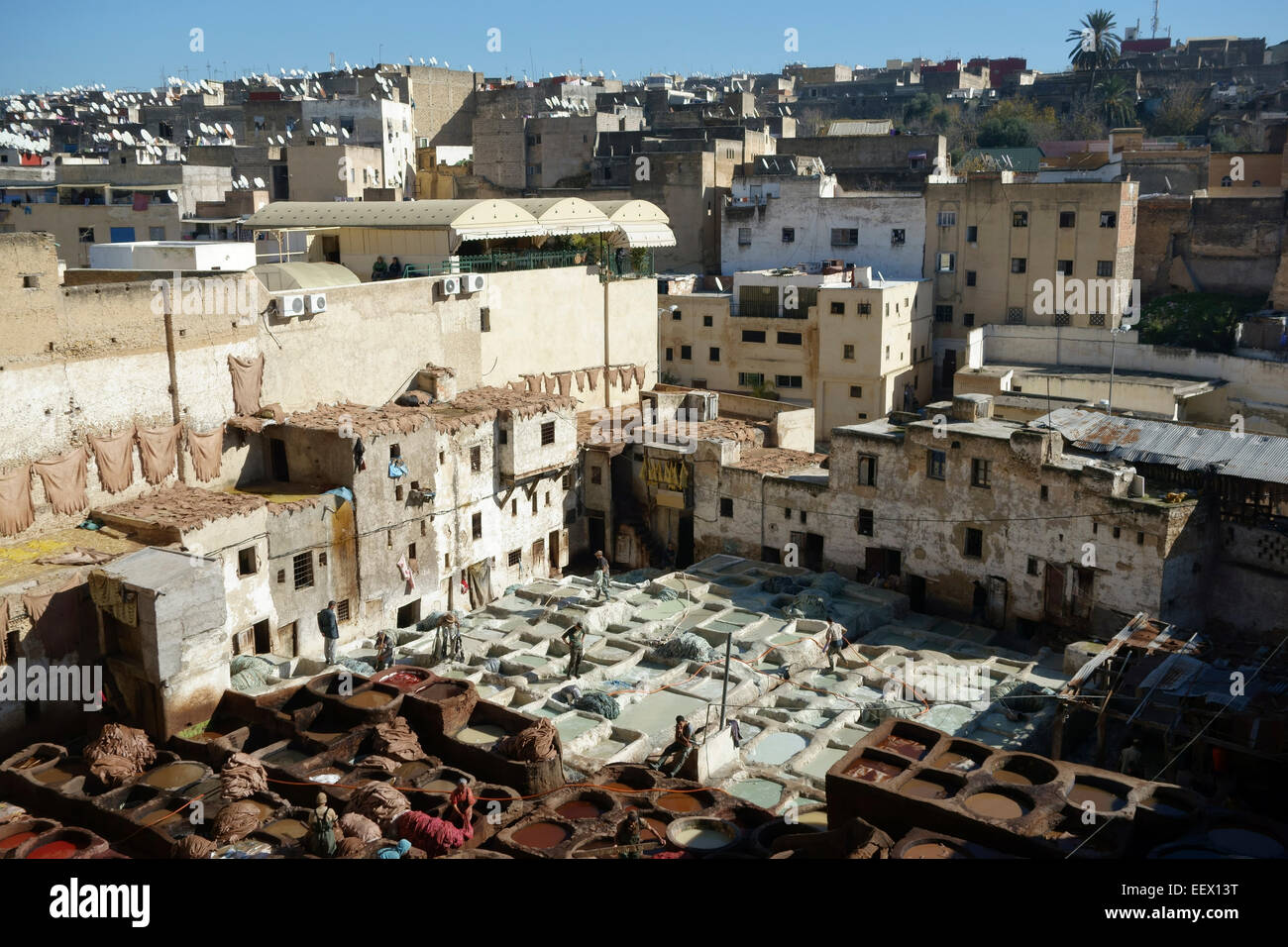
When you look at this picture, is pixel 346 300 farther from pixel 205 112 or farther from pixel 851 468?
pixel 205 112

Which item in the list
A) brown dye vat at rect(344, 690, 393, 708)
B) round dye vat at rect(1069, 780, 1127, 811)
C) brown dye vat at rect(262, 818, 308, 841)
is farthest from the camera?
brown dye vat at rect(344, 690, 393, 708)

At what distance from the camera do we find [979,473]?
29594mm

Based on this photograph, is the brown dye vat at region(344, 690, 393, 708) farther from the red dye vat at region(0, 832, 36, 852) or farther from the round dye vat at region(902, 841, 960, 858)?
the round dye vat at region(902, 841, 960, 858)

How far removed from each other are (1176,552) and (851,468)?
8.42 metres

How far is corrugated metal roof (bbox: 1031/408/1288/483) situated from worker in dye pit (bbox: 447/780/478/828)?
1832cm

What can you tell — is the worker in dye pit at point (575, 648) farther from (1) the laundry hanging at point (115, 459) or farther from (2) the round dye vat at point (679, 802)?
(1) the laundry hanging at point (115, 459)

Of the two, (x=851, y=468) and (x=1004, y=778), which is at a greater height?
(x=851, y=468)

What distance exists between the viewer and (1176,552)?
87.2 feet

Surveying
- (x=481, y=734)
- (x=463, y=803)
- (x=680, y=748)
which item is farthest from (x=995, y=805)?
(x=481, y=734)

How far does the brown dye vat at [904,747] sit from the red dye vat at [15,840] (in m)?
12.8

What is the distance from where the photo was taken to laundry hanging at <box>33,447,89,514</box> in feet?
77.6

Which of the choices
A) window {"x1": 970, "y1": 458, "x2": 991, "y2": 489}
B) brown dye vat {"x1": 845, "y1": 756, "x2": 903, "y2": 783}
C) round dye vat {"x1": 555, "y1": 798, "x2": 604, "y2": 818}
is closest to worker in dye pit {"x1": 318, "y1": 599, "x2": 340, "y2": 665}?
round dye vat {"x1": 555, "y1": 798, "x2": 604, "y2": 818}

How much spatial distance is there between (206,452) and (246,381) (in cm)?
199
